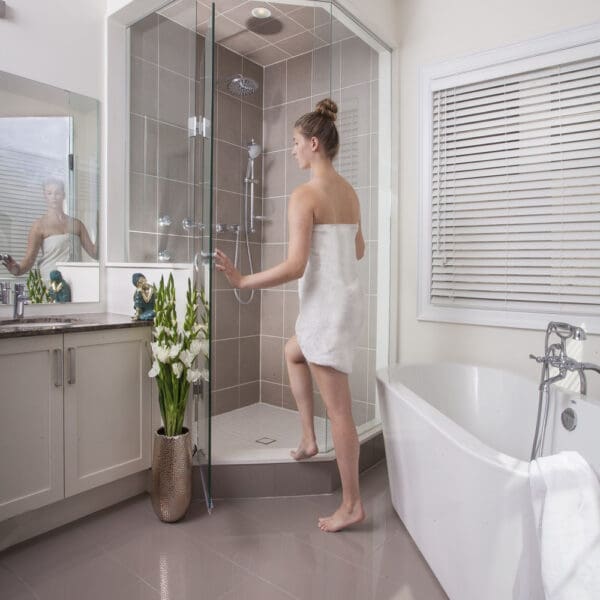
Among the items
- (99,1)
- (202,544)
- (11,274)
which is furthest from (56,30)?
(202,544)

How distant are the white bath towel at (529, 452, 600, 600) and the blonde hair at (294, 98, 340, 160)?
148cm

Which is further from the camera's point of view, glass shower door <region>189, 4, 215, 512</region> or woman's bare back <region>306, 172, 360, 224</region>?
woman's bare back <region>306, 172, 360, 224</region>

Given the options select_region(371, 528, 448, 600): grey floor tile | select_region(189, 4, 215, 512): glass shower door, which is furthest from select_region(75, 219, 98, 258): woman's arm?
select_region(371, 528, 448, 600): grey floor tile

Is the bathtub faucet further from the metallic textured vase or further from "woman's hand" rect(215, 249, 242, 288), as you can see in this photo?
the metallic textured vase

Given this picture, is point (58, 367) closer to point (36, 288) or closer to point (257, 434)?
point (36, 288)

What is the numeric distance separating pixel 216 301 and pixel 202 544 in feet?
5.60

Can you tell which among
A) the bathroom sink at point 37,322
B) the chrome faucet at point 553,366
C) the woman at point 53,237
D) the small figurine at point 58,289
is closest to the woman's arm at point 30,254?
the woman at point 53,237

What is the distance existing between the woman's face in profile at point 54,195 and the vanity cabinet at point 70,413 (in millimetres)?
821

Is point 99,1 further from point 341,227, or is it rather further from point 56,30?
point 341,227

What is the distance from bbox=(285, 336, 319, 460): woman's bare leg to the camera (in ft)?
7.55

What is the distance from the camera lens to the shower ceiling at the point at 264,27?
2543mm

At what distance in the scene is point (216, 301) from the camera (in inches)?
131

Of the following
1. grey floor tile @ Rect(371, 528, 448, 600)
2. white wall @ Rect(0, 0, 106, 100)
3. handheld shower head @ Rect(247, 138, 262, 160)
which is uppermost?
white wall @ Rect(0, 0, 106, 100)

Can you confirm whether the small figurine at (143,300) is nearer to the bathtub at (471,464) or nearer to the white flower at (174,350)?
the white flower at (174,350)
